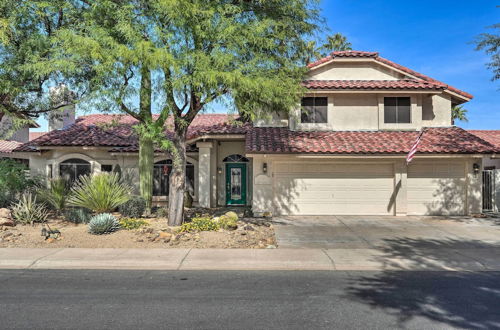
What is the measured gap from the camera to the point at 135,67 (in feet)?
31.8

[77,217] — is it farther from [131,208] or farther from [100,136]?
[100,136]

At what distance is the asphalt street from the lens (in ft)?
15.6

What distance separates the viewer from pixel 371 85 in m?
15.5

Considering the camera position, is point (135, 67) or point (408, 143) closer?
point (135, 67)

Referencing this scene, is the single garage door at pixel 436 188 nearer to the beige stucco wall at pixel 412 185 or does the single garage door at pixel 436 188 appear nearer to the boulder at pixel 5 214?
the beige stucco wall at pixel 412 185

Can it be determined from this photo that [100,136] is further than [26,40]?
Yes

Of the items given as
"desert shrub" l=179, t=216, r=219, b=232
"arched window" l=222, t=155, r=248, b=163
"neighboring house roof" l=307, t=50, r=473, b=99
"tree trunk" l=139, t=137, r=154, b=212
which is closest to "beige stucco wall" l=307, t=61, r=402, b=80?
"neighboring house roof" l=307, t=50, r=473, b=99

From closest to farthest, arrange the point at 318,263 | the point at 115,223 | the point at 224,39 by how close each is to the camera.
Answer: the point at 318,263
the point at 224,39
the point at 115,223

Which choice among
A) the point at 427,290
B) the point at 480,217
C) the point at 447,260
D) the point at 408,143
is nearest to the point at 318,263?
the point at 427,290

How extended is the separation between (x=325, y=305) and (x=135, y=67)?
792 cm

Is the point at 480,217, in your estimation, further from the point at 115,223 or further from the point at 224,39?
the point at 115,223

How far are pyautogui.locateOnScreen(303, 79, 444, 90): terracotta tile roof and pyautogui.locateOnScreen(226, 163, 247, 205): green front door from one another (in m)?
5.46

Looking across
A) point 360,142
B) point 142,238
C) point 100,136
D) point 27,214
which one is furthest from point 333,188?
point 100,136

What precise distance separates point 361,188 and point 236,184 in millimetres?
6272
